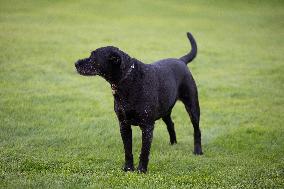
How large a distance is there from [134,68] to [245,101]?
8.91 metres

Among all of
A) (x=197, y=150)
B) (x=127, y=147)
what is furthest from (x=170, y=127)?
(x=127, y=147)

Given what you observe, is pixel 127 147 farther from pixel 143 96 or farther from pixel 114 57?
pixel 114 57

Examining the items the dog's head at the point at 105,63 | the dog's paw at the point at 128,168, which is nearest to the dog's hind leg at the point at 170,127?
the dog's paw at the point at 128,168

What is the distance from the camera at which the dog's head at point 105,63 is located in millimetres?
7582

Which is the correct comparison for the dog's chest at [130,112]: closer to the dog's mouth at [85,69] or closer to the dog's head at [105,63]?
the dog's head at [105,63]

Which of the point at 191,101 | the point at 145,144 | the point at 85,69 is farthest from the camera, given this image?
the point at 191,101

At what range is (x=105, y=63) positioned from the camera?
760 cm

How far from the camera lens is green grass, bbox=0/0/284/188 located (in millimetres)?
7805

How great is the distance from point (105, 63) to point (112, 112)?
21.1 feet

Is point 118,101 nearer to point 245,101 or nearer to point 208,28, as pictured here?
point 245,101

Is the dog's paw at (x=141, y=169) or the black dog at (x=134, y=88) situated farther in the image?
the dog's paw at (x=141, y=169)

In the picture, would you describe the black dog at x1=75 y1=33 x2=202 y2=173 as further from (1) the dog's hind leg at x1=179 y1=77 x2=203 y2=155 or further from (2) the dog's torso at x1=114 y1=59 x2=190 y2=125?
(1) the dog's hind leg at x1=179 y1=77 x2=203 y2=155

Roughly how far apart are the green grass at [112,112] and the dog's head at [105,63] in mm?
1740

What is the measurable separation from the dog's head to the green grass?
1.74 meters
